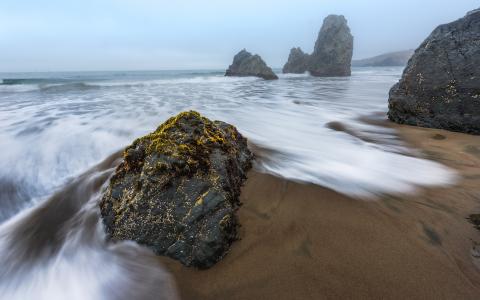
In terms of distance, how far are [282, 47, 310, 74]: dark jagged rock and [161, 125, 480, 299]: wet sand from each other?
79.4 metres

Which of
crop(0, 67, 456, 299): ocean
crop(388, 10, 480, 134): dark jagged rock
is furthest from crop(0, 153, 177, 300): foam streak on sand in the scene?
crop(388, 10, 480, 134): dark jagged rock

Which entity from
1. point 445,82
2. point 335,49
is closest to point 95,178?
point 445,82

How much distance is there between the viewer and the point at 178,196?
8.00 feet

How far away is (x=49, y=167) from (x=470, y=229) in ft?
19.5

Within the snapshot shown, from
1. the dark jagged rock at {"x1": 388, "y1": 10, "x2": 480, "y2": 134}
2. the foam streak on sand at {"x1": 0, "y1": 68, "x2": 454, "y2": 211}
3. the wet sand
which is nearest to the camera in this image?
the wet sand

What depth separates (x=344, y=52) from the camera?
66.4 m

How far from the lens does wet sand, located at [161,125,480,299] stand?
189 cm

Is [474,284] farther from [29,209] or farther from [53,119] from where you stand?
[53,119]

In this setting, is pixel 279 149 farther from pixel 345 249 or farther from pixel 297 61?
pixel 297 61

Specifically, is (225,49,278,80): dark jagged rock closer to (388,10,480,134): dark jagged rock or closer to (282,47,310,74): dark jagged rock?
(282,47,310,74): dark jagged rock

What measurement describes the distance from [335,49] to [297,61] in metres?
14.4

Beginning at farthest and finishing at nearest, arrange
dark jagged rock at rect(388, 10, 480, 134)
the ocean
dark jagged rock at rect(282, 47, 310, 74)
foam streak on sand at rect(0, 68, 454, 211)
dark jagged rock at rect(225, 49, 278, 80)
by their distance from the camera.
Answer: dark jagged rock at rect(282, 47, 310, 74), dark jagged rock at rect(225, 49, 278, 80), dark jagged rock at rect(388, 10, 480, 134), foam streak on sand at rect(0, 68, 454, 211), the ocean

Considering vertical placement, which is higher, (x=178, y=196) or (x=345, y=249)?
(x=178, y=196)

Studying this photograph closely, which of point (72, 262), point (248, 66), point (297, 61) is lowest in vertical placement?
point (72, 262)
